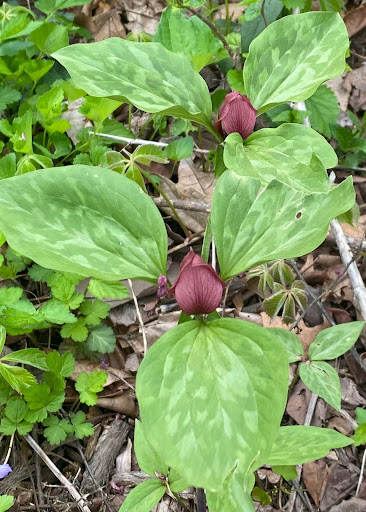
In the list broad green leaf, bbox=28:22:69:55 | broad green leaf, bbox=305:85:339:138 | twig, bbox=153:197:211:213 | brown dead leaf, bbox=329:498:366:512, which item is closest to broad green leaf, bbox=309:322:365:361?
brown dead leaf, bbox=329:498:366:512

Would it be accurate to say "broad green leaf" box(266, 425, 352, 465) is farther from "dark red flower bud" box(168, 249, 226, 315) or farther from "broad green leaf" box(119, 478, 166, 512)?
"dark red flower bud" box(168, 249, 226, 315)

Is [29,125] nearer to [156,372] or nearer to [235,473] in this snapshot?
[156,372]

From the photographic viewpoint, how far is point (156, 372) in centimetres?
72

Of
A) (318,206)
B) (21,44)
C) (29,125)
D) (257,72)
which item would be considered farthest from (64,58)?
(21,44)

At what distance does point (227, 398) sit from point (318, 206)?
364 millimetres

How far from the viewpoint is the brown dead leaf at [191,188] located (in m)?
1.98

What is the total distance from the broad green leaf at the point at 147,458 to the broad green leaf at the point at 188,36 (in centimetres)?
123

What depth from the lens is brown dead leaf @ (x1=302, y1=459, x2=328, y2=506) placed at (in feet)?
4.87

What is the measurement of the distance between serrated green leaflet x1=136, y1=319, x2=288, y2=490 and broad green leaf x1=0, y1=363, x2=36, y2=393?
780 mm

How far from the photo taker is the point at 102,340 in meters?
1.67

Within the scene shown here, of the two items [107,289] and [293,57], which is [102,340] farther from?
[293,57]

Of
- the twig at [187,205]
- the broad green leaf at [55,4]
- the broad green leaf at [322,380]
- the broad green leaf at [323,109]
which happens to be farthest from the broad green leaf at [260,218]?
the broad green leaf at [55,4]

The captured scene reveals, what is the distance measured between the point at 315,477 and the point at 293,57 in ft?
3.75

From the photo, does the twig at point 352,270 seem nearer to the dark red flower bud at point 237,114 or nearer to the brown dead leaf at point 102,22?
the dark red flower bud at point 237,114
